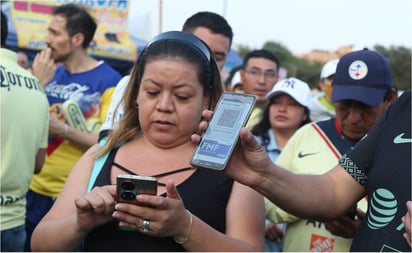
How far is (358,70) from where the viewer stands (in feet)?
8.71

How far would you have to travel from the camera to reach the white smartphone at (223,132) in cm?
157

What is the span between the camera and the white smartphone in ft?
5.14

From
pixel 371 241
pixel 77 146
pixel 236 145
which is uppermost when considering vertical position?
pixel 236 145

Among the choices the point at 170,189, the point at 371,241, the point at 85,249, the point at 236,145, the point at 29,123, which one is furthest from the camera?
the point at 29,123

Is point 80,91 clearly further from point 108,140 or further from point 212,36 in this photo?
point 108,140

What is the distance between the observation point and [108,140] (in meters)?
1.98

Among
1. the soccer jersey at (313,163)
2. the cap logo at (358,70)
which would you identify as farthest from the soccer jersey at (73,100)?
the cap logo at (358,70)

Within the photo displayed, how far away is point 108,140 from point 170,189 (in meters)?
0.52

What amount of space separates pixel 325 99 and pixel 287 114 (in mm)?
1065

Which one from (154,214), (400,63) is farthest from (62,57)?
(400,63)

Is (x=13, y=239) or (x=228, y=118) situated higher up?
(x=228, y=118)

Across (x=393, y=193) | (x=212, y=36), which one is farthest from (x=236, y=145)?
(x=212, y=36)

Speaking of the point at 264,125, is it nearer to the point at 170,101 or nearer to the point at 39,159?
the point at 39,159

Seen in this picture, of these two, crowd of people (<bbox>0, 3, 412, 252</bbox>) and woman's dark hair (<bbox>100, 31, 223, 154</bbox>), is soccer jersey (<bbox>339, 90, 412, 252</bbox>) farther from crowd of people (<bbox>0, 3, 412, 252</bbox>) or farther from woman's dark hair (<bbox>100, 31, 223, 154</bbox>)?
woman's dark hair (<bbox>100, 31, 223, 154</bbox>)
